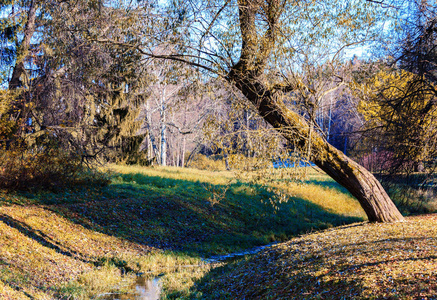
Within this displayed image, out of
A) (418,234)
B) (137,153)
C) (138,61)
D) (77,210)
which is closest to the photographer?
(418,234)

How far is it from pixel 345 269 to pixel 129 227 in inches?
317

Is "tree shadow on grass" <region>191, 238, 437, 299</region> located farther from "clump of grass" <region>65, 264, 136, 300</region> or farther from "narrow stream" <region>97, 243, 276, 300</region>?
"clump of grass" <region>65, 264, 136, 300</region>

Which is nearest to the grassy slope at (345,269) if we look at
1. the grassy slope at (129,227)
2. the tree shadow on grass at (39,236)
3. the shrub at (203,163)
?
the grassy slope at (129,227)

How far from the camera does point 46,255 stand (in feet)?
28.1

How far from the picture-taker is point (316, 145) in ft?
25.6

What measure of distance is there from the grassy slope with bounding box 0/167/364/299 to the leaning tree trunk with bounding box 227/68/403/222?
43.3 inches

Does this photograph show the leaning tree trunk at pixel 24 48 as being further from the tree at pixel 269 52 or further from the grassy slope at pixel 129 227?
the tree at pixel 269 52

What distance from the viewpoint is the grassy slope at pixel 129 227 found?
7812 millimetres

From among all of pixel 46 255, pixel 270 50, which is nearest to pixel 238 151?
pixel 270 50

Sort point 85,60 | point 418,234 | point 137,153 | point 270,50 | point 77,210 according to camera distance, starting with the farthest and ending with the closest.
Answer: point 137,153
point 77,210
point 85,60
point 270,50
point 418,234

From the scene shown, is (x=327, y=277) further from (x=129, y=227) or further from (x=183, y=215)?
(x=183, y=215)

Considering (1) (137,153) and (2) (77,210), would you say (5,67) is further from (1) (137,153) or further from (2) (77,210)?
(1) (137,153)

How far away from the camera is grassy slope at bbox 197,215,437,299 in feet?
14.8

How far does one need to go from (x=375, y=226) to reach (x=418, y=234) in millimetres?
1757
